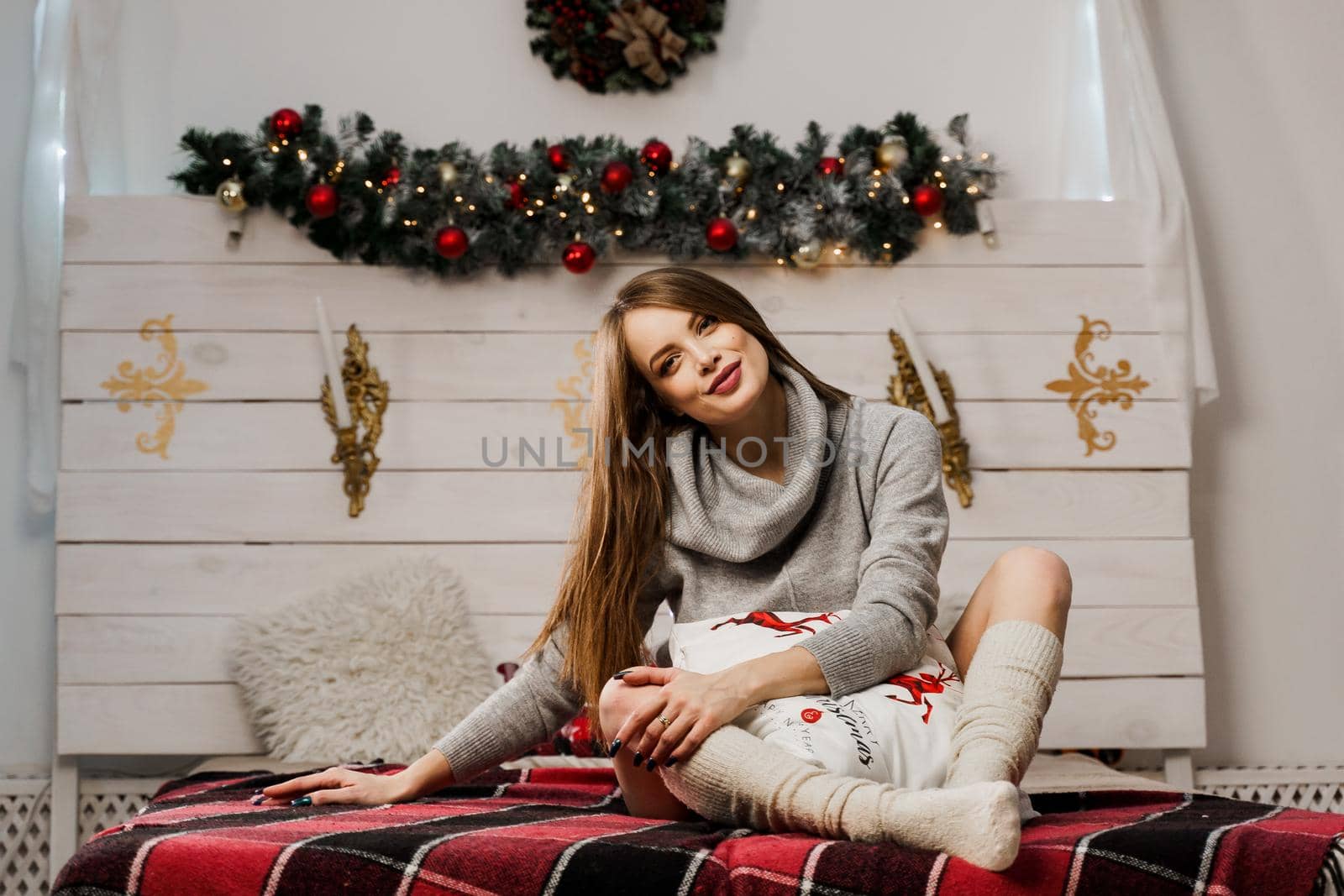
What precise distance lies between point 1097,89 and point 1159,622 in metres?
0.98

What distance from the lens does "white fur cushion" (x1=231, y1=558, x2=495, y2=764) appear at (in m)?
1.81

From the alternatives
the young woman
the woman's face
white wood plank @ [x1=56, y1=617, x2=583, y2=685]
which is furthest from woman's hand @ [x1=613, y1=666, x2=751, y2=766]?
white wood plank @ [x1=56, y1=617, x2=583, y2=685]

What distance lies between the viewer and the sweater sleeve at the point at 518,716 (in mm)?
1243

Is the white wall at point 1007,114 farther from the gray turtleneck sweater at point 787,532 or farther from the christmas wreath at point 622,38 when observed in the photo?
the gray turtleneck sweater at point 787,532

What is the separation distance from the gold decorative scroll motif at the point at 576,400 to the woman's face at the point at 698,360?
0.66 metres

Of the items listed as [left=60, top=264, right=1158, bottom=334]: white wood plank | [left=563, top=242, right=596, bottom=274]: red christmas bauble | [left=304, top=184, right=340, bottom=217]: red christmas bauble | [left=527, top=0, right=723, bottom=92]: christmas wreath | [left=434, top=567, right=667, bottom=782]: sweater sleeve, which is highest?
[left=527, top=0, right=723, bottom=92]: christmas wreath

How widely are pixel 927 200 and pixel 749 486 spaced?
85 centimetres

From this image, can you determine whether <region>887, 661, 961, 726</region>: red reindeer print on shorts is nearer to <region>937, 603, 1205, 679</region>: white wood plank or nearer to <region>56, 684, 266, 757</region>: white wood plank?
<region>937, 603, 1205, 679</region>: white wood plank

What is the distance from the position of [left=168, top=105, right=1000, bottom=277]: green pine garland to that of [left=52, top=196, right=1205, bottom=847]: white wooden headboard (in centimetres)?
7

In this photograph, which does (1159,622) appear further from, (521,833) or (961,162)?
(521,833)

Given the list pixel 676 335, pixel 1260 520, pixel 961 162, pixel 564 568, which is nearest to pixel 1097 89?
pixel 961 162

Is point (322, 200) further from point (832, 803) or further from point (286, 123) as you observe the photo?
point (832, 803)

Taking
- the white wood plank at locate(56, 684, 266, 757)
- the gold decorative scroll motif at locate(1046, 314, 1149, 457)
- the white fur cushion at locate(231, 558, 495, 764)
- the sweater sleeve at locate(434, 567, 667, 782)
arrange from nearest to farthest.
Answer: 1. the sweater sleeve at locate(434, 567, 667, 782)
2. the white fur cushion at locate(231, 558, 495, 764)
3. the white wood plank at locate(56, 684, 266, 757)
4. the gold decorative scroll motif at locate(1046, 314, 1149, 457)

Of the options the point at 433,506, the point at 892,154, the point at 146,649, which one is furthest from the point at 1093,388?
the point at 146,649
